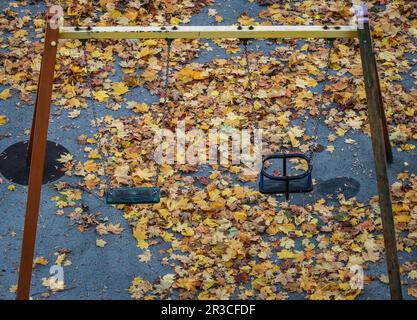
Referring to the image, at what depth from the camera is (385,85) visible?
830 cm

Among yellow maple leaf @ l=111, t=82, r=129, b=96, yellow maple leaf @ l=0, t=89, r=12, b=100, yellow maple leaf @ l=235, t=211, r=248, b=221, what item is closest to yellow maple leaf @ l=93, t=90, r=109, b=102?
yellow maple leaf @ l=111, t=82, r=129, b=96

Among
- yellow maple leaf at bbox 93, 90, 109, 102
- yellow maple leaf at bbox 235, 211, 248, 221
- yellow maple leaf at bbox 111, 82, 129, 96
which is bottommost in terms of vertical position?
yellow maple leaf at bbox 235, 211, 248, 221

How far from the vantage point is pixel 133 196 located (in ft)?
20.0

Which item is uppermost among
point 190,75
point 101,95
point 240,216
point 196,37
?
point 190,75

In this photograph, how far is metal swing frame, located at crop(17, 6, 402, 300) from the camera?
516 centimetres

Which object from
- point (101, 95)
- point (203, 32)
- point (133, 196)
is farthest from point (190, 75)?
point (203, 32)

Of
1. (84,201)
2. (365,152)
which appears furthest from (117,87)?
(365,152)

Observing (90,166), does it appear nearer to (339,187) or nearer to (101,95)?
(101,95)

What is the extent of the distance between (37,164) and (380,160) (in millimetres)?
2700

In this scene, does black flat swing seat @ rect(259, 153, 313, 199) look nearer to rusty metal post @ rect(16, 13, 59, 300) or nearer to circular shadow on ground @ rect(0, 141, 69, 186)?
rusty metal post @ rect(16, 13, 59, 300)

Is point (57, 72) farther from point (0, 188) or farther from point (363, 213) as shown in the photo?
point (363, 213)

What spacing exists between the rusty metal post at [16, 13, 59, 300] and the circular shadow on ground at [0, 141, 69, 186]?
2.01 metres

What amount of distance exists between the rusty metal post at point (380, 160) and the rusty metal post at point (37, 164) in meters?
2.45
